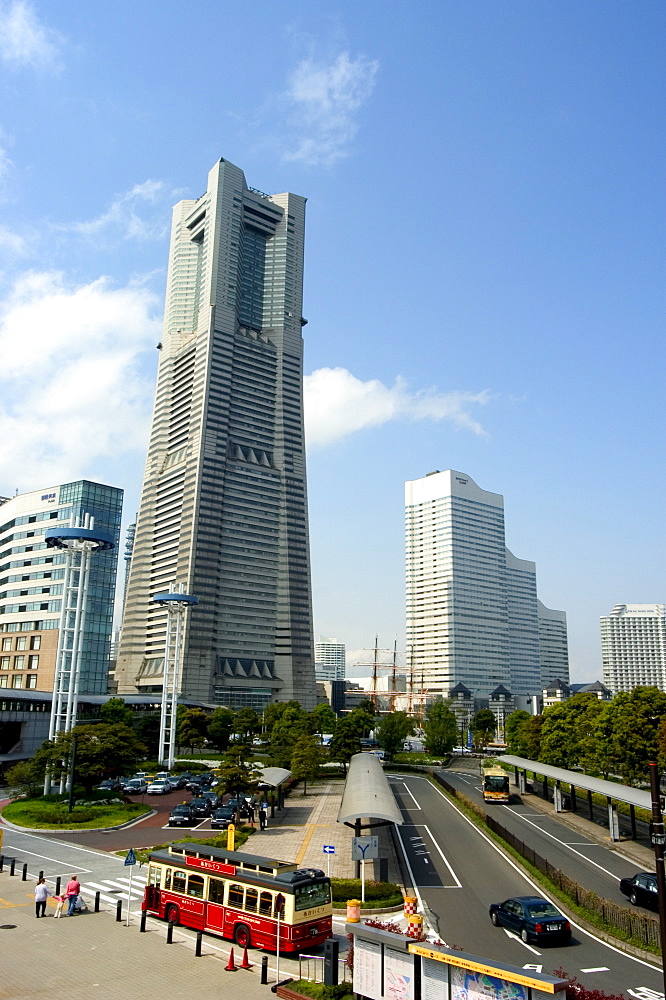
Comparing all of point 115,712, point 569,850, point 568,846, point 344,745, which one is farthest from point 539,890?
point 115,712

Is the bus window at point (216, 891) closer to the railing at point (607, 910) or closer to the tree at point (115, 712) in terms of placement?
the railing at point (607, 910)

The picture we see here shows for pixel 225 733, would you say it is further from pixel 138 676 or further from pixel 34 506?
pixel 138 676

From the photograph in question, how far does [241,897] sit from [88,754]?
37.2m

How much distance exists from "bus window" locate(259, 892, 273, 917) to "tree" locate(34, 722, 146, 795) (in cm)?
3762

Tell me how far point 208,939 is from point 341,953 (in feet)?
17.2

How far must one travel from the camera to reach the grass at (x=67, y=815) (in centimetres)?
5100

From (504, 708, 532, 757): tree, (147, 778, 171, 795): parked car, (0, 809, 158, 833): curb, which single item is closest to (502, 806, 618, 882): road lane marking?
(0, 809, 158, 833): curb

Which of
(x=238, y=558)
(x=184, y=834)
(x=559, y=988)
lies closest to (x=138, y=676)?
(x=238, y=558)

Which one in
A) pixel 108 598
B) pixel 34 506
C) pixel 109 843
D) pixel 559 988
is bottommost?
pixel 109 843

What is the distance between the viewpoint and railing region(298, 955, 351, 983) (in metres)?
21.2

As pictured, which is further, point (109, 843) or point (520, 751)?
point (520, 751)

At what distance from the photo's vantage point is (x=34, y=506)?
13062 cm

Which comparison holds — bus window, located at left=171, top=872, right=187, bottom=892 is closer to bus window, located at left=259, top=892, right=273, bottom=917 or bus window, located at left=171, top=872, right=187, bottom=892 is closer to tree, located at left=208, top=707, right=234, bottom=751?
bus window, located at left=259, top=892, right=273, bottom=917

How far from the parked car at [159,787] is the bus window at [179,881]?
43.5m
